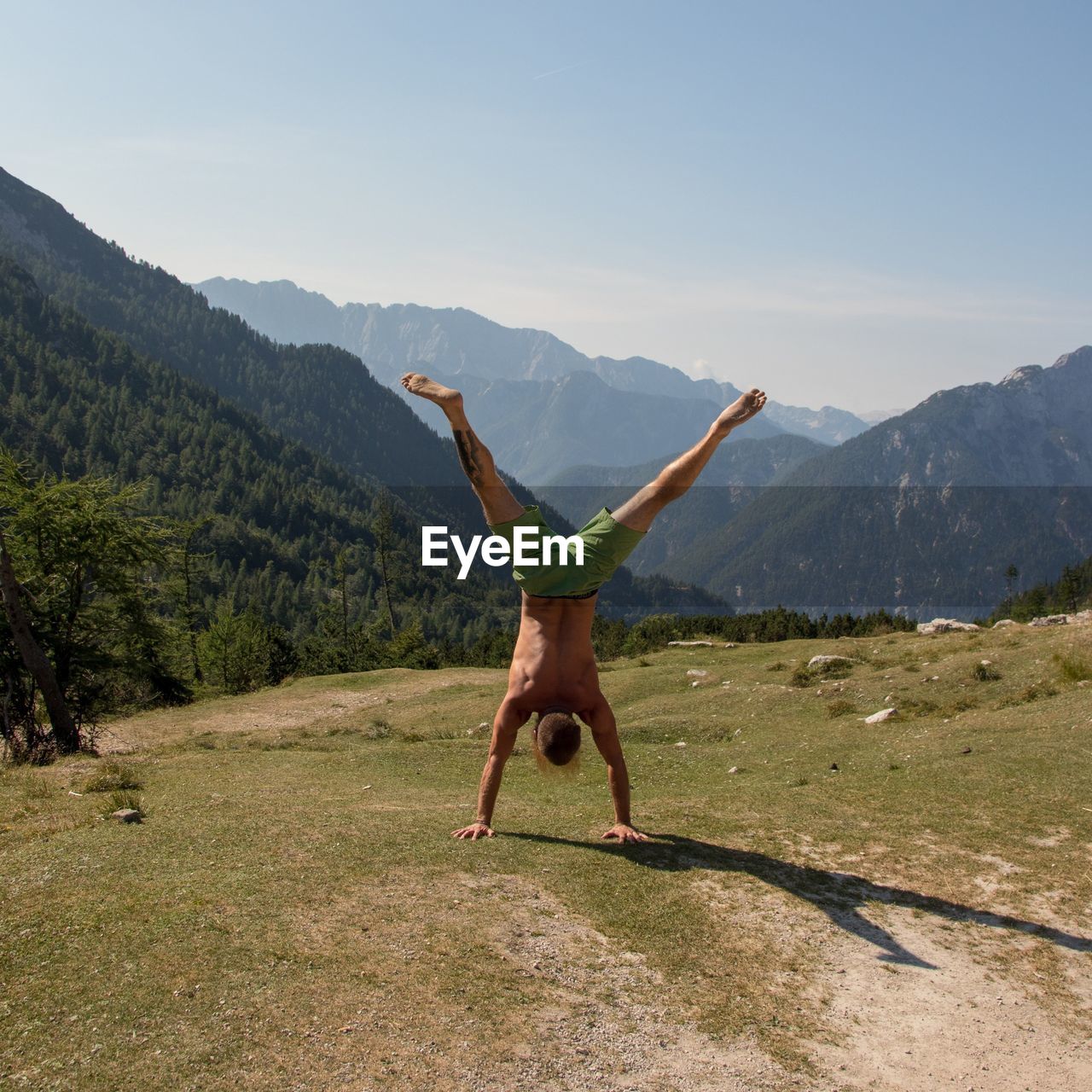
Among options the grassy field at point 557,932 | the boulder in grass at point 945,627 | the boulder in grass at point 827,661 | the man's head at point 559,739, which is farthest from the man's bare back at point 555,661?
the boulder in grass at point 945,627

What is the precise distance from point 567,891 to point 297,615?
13483 cm

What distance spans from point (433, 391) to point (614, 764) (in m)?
4.29

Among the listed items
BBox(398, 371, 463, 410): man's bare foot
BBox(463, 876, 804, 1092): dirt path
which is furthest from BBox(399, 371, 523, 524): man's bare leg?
BBox(463, 876, 804, 1092): dirt path

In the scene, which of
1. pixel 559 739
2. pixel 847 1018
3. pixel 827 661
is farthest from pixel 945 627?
pixel 847 1018

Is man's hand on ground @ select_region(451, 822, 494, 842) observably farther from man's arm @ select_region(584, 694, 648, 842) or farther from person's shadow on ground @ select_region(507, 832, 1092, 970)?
man's arm @ select_region(584, 694, 648, 842)

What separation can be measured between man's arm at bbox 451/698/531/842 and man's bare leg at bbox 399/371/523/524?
1975mm

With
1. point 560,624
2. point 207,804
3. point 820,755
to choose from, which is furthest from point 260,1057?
point 820,755

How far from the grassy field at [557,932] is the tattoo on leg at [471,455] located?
3694 millimetres

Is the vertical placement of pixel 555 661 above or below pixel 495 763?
above

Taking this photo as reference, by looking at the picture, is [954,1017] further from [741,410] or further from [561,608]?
[741,410]

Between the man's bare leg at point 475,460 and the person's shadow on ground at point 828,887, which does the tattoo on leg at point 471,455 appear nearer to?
the man's bare leg at point 475,460

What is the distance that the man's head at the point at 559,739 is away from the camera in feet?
28.1

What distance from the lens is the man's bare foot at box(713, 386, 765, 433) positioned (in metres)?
9.05

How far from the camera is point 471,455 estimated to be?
8742 millimetres
